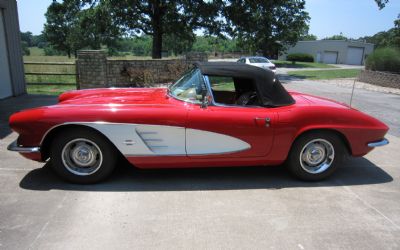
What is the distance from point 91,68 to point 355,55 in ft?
174

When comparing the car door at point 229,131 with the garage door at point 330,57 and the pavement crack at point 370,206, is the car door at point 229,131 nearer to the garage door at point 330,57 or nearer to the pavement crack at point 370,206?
the pavement crack at point 370,206

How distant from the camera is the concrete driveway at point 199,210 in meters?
2.85

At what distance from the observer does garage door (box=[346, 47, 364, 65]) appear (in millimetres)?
54031

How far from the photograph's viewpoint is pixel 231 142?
3852 millimetres

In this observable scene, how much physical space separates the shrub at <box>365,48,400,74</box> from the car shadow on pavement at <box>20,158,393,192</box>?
17.8 meters

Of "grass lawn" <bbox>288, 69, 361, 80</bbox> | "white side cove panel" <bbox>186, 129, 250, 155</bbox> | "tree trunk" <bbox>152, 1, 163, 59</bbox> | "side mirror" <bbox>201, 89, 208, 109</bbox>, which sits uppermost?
"tree trunk" <bbox>152, 1, 163, 59</bbox>

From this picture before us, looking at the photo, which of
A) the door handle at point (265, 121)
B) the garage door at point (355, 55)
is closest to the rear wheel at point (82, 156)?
the door handle at point (265, 121)

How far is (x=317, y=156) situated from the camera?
13.7ft

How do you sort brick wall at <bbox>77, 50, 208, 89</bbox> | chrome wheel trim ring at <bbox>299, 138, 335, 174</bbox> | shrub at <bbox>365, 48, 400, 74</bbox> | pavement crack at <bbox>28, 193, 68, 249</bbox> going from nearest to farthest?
pavement crack at <bbox>28, 193, 68, 249</bbox> < chrome wheel trim ring at <bbox>299, 138, 335, 174</bbox> < brick wall at <bbox>77, 50, 208, 89</bbox> < shrub at <bbox>365, 48, 400, 74</bbox>

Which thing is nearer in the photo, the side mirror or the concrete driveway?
the concrete driveway

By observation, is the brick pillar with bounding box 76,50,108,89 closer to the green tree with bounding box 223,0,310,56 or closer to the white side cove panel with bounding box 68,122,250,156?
the white side cove panel with bounding box 68,122,250,156

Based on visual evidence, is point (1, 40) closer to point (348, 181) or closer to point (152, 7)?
point (348, 181)

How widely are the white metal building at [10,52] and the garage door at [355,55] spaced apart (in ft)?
176

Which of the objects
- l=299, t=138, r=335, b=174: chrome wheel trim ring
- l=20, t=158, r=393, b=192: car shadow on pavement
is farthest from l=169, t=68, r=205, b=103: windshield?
l=299, t=138, r=335, b=174: chrome wheel trim ring
